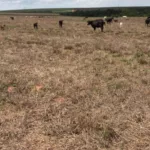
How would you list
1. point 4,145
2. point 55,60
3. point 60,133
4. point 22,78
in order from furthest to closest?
1. point 55,60
2. point 22,78
3. point 60,133
4. point 4,145

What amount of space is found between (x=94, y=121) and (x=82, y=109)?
32.8 inches

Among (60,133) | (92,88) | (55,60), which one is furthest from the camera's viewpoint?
(55,60)

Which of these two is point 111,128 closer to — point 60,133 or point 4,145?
point 60,133

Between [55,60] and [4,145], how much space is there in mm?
Answer: 7639

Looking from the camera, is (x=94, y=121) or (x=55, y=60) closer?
(x=94, y=121)

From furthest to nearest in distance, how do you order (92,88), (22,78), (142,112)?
(22,78) → (92,88) → (142,112)

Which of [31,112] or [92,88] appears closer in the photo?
[31,112]

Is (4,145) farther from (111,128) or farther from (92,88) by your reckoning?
(92,88)

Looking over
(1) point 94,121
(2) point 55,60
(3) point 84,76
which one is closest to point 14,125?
(1) point 94,121

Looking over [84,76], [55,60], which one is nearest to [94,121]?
[84,76]

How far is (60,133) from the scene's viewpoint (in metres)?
5.41

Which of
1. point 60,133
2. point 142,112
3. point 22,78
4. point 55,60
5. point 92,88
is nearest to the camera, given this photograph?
point 60,133

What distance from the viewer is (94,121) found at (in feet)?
18.8

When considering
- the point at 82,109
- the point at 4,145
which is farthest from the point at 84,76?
the point at 4,145
